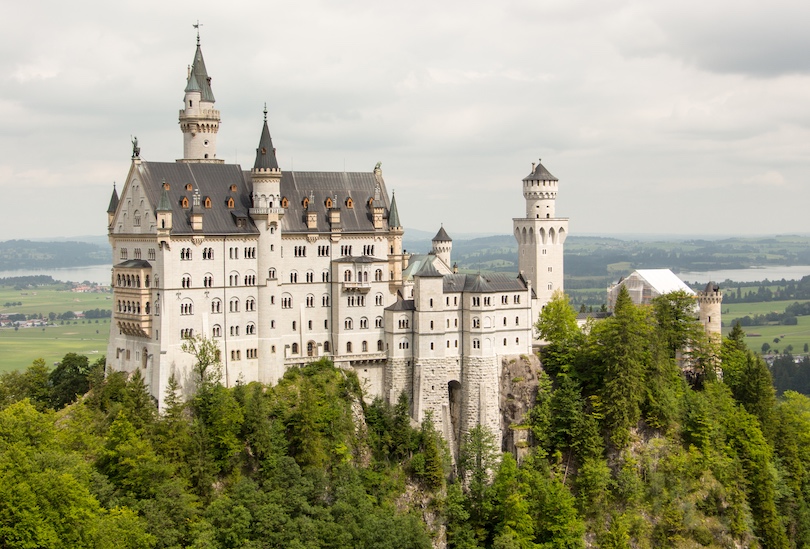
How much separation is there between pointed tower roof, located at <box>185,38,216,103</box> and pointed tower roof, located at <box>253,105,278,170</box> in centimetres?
892

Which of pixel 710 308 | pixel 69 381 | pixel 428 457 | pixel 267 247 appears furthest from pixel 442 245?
pixel 69 381

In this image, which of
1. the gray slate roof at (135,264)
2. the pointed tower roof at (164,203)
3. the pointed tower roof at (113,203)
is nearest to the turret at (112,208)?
the pointed tower roof at (113,203)

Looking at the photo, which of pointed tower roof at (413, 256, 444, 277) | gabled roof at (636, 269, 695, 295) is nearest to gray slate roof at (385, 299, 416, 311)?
pointed tower roof at (413, 256, 444, 277)

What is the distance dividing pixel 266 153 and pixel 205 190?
5955 mm

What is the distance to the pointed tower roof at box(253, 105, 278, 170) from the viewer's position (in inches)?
3777

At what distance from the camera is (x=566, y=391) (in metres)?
100

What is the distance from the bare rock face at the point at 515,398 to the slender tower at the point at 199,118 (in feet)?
105

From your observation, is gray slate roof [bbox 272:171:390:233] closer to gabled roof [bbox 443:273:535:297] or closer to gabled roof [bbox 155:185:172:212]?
gabled roof [bbox 443:273:535:297]

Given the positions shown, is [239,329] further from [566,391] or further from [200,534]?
[566,391]

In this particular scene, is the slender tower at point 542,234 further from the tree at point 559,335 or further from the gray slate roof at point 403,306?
the gray slate roof at point 403,306

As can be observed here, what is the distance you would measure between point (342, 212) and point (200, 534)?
34.0 meters

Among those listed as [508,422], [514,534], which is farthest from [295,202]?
[514,534]

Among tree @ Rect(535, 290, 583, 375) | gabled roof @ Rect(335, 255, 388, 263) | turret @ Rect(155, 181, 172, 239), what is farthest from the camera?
tree @ Rect(535, 290, 583, 375)

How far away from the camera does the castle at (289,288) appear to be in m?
91.8
